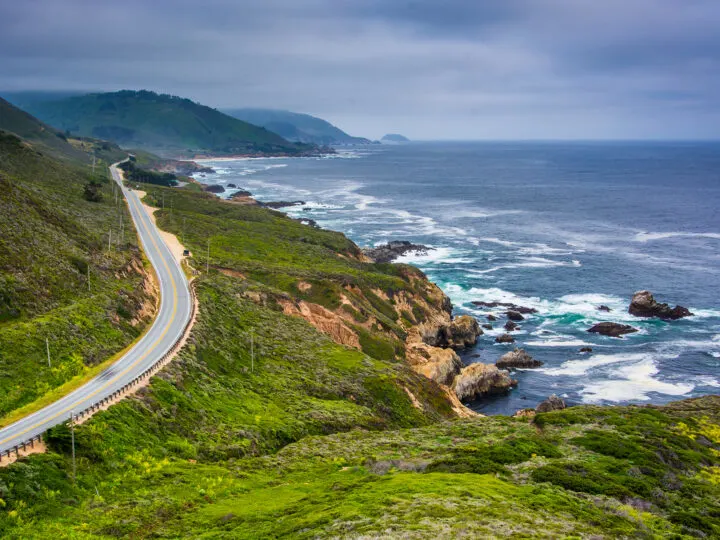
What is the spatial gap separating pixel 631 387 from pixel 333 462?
4746 centimetres

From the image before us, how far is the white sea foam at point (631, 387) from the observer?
66.9m

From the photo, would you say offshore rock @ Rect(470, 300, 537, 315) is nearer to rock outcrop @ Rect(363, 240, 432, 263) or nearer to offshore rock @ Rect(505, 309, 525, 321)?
offshore rock @ Rect(505, 309, 525, 321)

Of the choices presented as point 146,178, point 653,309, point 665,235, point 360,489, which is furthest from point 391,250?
point 360,489

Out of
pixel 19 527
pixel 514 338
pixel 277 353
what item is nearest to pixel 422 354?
pixel 514 338

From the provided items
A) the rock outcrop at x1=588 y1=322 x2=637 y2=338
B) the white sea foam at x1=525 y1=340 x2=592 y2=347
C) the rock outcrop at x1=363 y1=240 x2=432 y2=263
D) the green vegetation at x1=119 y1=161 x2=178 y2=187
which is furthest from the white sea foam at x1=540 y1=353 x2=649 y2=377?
the green vegetation at x1=119 y1=161 x2=178 y2=187

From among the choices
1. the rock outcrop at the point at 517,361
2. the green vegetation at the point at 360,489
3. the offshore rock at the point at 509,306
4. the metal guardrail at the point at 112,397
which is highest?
the metal guardrail at the point at 112,397

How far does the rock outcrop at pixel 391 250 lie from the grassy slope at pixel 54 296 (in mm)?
59671

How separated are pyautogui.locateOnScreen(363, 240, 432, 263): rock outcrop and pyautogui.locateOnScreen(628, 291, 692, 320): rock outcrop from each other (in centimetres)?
5039

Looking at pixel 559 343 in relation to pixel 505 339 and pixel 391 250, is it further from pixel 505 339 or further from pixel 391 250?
pixel 391 250

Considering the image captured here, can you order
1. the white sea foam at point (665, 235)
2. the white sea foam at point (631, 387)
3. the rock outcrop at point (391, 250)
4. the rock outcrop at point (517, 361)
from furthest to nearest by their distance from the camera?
the white sea foam at point (665, 235) < the rock outcrop at point (391, 250) < the rock outcrop at point (517, 361) < the white sea foam at point (631, 387)

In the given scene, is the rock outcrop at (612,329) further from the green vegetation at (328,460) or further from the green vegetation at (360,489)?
the green vegetation at (360,489)

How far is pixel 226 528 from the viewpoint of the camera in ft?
85.5

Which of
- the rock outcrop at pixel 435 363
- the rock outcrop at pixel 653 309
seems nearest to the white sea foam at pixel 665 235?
the rock outcrop at pixel 653 309

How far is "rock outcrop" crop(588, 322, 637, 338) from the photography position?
86169 millimetres
